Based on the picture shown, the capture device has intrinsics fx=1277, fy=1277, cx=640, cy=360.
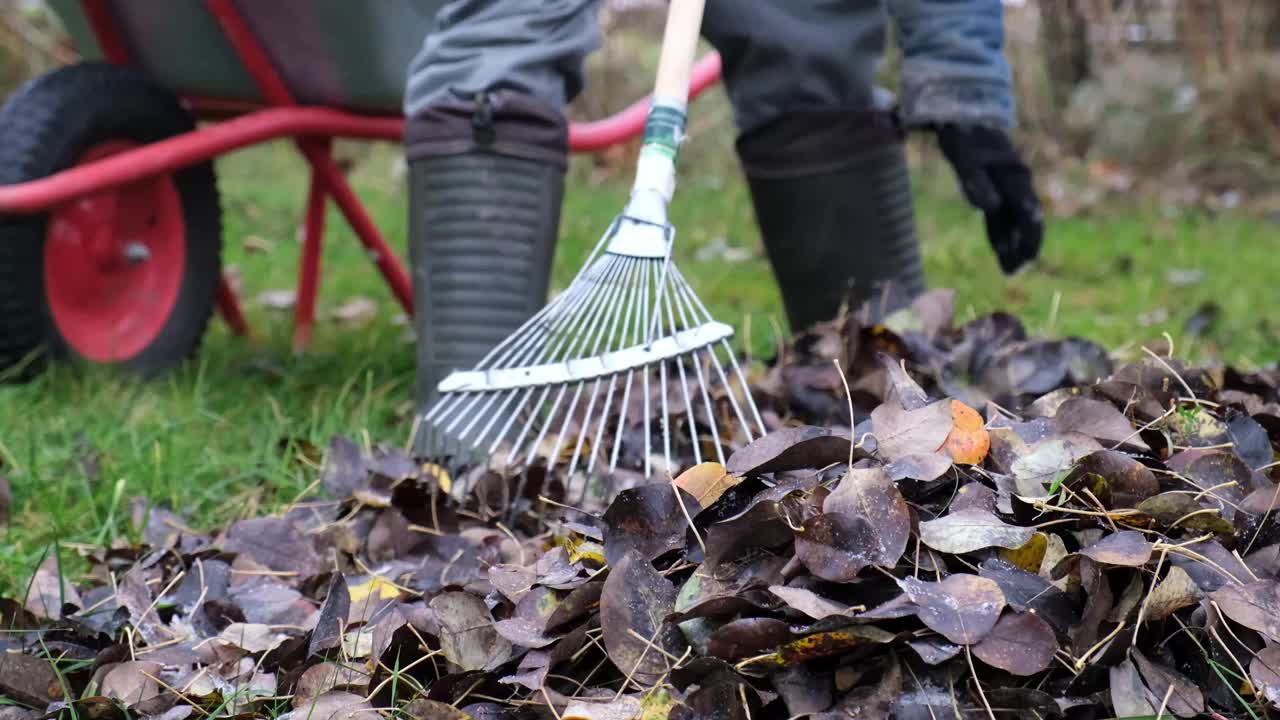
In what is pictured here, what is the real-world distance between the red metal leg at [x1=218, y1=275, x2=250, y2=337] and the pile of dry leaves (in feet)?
4.12

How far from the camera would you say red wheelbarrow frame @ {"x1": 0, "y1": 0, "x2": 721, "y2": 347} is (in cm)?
182

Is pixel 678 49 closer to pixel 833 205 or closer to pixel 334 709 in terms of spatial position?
pixel 833 205

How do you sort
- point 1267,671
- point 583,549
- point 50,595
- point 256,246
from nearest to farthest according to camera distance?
point 1267,671
point 583,549
point 50,595
point 256,246

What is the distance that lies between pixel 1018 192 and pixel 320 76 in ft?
3.72

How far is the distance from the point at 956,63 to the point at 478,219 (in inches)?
29.1

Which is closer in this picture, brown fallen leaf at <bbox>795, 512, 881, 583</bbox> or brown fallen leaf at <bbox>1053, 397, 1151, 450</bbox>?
brown fallen leaf at <bbox>795, 512, 881, 583</bbox>

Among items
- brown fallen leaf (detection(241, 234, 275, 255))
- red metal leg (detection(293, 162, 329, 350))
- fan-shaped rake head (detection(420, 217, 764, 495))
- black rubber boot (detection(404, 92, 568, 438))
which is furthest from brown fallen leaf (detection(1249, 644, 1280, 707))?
brown fallen leaf (detection(241, 234, 275, 255))

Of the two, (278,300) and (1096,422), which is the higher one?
(278,300)

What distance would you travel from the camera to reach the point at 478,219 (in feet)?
5.24

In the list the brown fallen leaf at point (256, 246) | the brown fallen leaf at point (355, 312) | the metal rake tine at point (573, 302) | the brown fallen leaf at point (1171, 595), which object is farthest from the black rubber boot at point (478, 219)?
the brown fallen leaf at point (256, 246)

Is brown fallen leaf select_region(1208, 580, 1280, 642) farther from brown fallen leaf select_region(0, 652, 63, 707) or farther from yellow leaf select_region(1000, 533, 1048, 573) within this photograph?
brown fallen leaf select_region(0, 652, 63, 707)

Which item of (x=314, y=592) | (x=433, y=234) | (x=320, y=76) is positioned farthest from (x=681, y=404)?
(x=320, y=76)

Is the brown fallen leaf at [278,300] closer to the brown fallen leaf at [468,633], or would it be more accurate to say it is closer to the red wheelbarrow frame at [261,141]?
the red wheelbarrow frame at [261,141]

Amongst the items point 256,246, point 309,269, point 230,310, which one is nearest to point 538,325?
point 309,269
